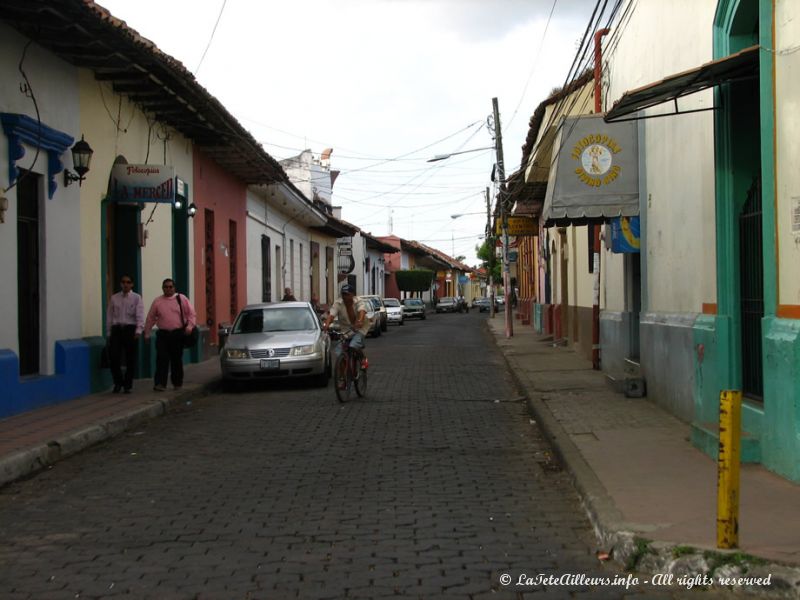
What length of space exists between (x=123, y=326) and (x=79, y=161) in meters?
2.37

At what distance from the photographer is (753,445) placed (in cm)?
704

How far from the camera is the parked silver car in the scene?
46.1 ft

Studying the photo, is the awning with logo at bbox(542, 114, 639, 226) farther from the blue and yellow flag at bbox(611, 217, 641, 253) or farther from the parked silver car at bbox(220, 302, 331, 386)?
the parked silver car at bbox(220, 302, 331, 386)

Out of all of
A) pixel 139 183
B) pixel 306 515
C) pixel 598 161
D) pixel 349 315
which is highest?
pixel 139 183

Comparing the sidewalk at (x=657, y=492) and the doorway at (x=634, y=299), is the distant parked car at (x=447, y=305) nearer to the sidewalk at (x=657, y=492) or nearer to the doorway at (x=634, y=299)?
the doorway at (x=634, y=299)

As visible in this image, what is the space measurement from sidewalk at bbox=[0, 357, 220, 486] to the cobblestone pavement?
0.59 feet

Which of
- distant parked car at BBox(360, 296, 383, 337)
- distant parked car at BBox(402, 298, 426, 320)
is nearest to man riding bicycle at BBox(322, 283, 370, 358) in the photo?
distant parked car at BBox(360, 296, 383, 337)

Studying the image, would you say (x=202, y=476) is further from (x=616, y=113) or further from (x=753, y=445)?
(x=616, y=113)

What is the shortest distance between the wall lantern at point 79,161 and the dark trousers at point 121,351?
212 centimetres

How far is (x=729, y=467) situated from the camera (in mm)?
4629

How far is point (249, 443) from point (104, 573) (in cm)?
431

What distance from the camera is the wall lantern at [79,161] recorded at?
1175 cm

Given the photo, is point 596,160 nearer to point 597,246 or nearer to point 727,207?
point 727,207

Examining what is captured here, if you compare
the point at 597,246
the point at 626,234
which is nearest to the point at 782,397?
the point at 626,234
